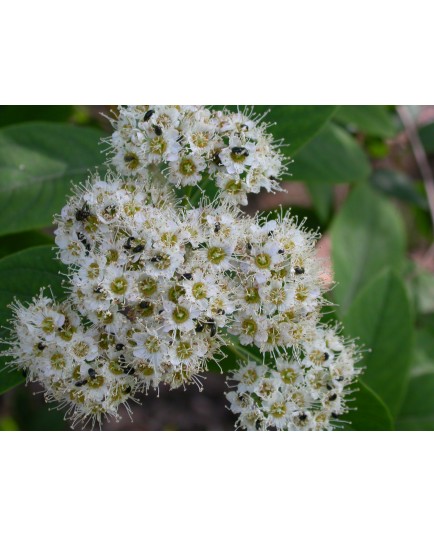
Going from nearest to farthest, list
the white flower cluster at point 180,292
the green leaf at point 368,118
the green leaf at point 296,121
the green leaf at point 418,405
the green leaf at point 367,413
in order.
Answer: the white flower cluster at point 180,292 < the green leaf at point 367,413 < the green leaf at point 296,121 < the green leaf at point 418,405 < the green leaf at point 368,118

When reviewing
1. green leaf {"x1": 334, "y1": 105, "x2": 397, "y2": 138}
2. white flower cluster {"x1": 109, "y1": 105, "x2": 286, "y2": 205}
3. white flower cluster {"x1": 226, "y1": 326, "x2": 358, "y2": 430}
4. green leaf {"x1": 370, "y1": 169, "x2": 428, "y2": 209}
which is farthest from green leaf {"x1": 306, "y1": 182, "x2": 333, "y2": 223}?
white flower cluster {"x1": 226, "y1": 326, "x2": 358, "y2": 430}

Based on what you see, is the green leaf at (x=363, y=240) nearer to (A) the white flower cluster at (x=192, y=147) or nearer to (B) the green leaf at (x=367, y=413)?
(B) the green leaf at (x=367, y=413)

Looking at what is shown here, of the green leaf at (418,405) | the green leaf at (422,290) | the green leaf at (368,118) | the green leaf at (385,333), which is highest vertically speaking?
the green leaf at (368,118)

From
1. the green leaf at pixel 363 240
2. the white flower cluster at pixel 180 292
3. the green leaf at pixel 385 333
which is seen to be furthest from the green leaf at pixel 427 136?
the white flower cluster at pixel 180 292

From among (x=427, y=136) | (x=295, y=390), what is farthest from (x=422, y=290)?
(x=295, y=390)

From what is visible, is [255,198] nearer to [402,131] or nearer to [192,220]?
[402,131]

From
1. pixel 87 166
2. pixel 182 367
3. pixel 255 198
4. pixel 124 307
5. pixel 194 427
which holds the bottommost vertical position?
pixel 194 427

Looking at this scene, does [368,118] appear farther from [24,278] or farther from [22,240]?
[24,278]

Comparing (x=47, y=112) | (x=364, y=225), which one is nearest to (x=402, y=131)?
(x=364, y=225)
